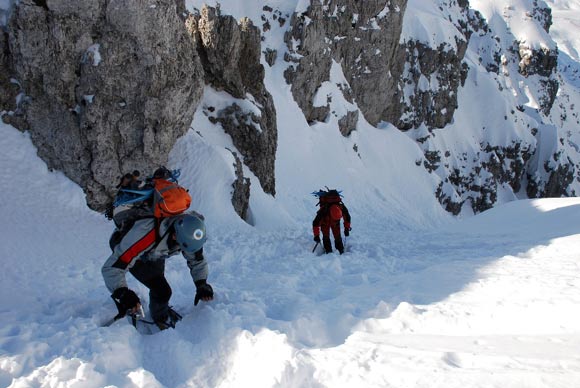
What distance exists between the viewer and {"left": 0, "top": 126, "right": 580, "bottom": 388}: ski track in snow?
306 centimetres

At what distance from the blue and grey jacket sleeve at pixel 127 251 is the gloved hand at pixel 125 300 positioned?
0.22ft

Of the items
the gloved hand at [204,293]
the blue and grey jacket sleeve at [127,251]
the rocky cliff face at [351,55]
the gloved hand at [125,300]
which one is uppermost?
the rocky cliff face at [351,55]

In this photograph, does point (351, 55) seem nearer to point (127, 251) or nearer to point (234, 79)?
point (234, 79)

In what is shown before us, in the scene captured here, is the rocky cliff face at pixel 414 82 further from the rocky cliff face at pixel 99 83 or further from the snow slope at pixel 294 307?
the snow slope at pixel 294 307

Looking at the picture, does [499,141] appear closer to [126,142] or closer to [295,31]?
[295,31]

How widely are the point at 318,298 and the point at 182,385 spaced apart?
242 centimetres

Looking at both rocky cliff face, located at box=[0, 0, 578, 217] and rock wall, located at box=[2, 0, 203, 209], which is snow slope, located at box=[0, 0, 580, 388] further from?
rocky cliff face, located at box=[0, 0, 578, 217]

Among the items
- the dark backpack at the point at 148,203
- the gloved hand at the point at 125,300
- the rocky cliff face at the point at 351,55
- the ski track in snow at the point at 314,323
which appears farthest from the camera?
the rocky cliff face at the point at 351,55

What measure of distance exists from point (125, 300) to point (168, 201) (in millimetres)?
1031

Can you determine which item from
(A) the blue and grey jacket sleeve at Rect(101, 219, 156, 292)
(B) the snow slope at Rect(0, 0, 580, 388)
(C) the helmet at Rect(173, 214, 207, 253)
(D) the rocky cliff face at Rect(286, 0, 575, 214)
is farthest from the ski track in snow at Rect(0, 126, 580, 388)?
(D) the rocky cliff face at Rect(286, 0, 575, 214)

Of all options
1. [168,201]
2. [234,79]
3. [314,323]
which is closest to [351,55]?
[234,79]

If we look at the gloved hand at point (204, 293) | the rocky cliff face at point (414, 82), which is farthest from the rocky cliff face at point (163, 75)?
the gloved hand at point (204, 293)

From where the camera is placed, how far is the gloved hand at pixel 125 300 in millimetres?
4116

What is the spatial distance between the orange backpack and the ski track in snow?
1.14m
